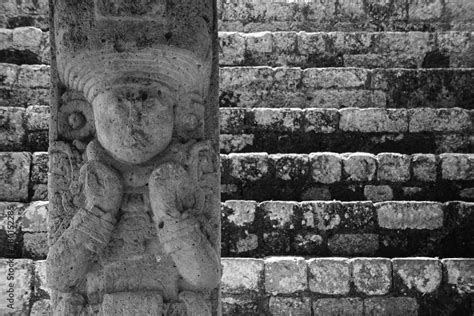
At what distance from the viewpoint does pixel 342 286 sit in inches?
202

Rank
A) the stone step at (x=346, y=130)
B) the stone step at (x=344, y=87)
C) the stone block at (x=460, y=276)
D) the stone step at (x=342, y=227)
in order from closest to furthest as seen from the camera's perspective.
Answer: the stone block at (x=460, y=276) → the stone step at (x=342, y=227) → the stone step at (x=346, y=130) → the stone step at (x=344, y=87)

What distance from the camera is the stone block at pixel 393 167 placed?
19.4ft

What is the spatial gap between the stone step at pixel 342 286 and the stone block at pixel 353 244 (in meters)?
0.32

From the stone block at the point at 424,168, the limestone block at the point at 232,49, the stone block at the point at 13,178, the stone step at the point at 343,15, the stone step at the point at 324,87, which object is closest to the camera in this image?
the stone block at the point at 13,178

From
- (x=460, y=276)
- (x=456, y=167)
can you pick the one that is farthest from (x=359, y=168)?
(x=460, y=276)

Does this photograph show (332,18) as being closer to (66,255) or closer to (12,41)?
(12,41)

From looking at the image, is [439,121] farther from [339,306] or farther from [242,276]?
[242,276]

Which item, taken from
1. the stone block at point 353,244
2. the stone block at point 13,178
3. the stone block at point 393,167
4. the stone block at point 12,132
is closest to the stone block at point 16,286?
the stone block at point 13,178

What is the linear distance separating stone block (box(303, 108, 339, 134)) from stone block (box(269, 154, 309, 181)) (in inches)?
19.7

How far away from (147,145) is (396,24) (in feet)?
17.3

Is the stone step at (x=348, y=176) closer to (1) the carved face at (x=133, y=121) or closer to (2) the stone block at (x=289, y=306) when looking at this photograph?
(2) the stone block at (x=289, y=306)

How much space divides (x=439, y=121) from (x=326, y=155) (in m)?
1.19

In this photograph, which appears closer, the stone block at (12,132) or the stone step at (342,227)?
the stone step at (342,227)

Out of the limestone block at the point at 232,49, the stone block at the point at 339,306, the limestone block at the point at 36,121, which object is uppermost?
the limestone block at the point at 232,49
